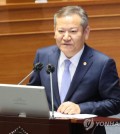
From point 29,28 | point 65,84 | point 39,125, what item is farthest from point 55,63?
point 29,28

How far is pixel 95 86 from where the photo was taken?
1.77 meters

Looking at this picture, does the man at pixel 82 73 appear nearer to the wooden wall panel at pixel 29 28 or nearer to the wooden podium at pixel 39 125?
the wooden podium at pixel 39 125

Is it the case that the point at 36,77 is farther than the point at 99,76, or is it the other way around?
the point at 36,77

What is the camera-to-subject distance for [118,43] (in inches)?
161

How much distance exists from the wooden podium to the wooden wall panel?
2.63 metres

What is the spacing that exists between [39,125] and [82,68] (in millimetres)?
536

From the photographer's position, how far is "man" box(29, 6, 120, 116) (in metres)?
1.75

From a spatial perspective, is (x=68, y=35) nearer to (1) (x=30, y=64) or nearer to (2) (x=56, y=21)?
(2) (x=56, y=21)

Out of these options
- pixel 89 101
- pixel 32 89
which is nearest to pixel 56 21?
pixel 89 101

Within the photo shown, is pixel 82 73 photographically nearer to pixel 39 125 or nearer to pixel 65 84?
pixel 65 84

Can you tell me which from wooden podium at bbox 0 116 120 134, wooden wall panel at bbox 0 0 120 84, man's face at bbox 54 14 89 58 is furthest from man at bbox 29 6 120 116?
wooden wall panel at bbox 0 0 120 84

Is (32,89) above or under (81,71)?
under

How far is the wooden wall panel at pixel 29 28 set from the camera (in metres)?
3.94

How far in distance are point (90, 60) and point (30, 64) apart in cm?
224
